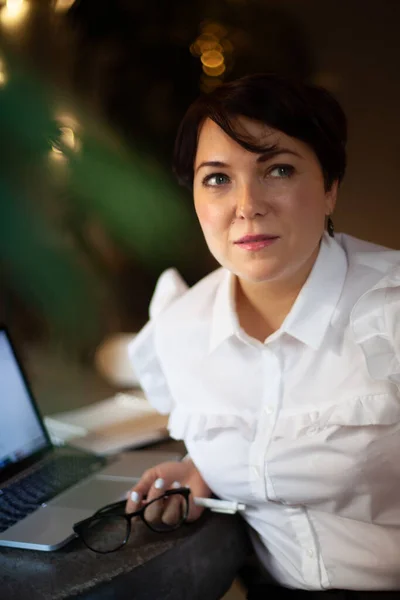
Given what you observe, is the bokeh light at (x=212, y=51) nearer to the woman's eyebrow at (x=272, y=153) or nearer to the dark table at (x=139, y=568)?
the woman's eyebrow at (x=272, y=153)

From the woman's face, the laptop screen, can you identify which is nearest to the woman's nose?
the woman's face

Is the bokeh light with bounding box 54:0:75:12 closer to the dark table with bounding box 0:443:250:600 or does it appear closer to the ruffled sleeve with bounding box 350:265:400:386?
the ruffled sleeve with bounding box 350:265:400:386

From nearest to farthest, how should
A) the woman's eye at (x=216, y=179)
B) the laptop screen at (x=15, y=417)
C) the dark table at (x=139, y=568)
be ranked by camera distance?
the dark table at (x=139, y=568)
the woman's eye at (x=216, y=179)
the laptop screen at (x=15, y=417)

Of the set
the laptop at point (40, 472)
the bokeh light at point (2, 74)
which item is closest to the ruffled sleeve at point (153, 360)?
the laptop at point (40, 472)

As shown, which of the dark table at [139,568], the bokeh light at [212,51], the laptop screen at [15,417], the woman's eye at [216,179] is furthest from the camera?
the bokeh light at [212,51]

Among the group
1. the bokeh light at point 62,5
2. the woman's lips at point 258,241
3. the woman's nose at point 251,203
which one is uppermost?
the bokeh light at point 62,5

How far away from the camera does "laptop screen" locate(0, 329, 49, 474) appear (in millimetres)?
919

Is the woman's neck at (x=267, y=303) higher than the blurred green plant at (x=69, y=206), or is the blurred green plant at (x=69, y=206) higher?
the blurred green plant at (x=69, y=206)

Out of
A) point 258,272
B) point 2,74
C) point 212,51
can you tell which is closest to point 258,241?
point 258,272

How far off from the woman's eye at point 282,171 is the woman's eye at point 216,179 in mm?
60

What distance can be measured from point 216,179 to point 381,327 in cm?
28

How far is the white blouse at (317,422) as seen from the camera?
699 millimetres

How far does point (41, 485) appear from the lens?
912 mm

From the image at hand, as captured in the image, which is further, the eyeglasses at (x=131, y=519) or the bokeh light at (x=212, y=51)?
the bokeh light at (x=212, y=51)
